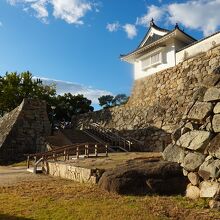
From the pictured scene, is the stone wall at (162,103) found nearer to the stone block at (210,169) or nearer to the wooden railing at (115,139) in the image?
the wooden railing at (115,139)

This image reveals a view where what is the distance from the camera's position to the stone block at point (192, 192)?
700cm

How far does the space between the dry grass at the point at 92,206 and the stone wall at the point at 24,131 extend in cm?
1166

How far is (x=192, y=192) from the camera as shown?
7145mm

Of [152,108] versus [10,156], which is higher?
[152,108]

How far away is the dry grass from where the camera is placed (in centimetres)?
586

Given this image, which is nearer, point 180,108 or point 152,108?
point 180,108

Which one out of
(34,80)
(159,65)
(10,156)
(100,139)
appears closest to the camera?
(10,156)

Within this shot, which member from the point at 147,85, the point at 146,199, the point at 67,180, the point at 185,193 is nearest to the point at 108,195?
the point at 146,199

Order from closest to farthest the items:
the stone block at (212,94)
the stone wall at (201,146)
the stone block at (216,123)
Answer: the stone wall at (201,146) < the stone block at (216,123) < the stone block at (212,94)

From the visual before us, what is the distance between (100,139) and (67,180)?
12213mm

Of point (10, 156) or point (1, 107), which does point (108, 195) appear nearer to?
point (10, 156)

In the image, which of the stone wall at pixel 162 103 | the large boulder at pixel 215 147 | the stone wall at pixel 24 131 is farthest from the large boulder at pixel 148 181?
the stone wall at pixel 24 131

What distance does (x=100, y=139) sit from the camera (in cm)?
2234

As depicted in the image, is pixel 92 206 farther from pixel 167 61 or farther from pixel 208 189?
pixel 167 61
